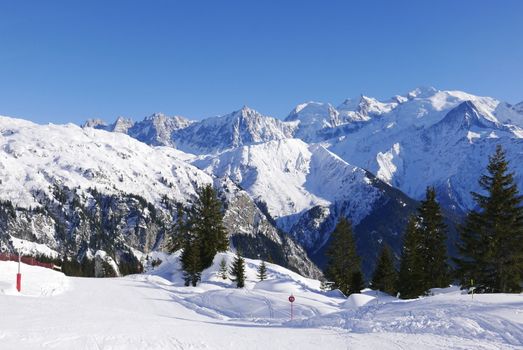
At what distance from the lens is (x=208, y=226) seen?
67562mm

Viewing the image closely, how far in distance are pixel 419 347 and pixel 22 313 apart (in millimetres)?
14898

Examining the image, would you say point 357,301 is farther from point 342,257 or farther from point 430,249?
point 342,257

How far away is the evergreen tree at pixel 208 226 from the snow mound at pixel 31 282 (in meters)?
30.0

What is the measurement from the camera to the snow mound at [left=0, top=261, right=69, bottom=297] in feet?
86.3

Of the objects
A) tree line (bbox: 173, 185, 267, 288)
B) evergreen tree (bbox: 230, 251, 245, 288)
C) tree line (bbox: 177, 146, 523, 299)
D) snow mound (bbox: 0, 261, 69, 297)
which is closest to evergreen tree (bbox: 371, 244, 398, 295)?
tree line (bbox: 177, 146, 523, 299)

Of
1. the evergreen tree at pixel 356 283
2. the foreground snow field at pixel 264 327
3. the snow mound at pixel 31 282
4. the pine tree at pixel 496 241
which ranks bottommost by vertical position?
the evergreen tree at pixel 356 283

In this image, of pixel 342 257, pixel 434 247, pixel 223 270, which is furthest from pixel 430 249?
A: pixel 223 270

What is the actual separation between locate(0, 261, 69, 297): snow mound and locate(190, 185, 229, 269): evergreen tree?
30.0 meters

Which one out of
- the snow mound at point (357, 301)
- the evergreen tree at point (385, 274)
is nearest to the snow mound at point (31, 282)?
the snow mound at point (357, 301)

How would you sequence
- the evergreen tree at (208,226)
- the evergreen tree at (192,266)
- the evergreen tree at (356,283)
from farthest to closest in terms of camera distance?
the evergreen tree at (208,226), the evergreen tree at (356,283), the evergreen tree at (192,266)

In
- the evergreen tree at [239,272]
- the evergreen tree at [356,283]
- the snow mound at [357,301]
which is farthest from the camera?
the evergreen tree at [356,283]

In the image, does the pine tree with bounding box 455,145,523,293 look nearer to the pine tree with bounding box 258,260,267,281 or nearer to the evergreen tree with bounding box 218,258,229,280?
the evergreen tree with bounding box 218,258,229,280

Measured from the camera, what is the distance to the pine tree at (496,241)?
3891cm

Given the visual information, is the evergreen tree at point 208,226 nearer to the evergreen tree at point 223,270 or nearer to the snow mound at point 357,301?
the evergreen tree at point 223,270
